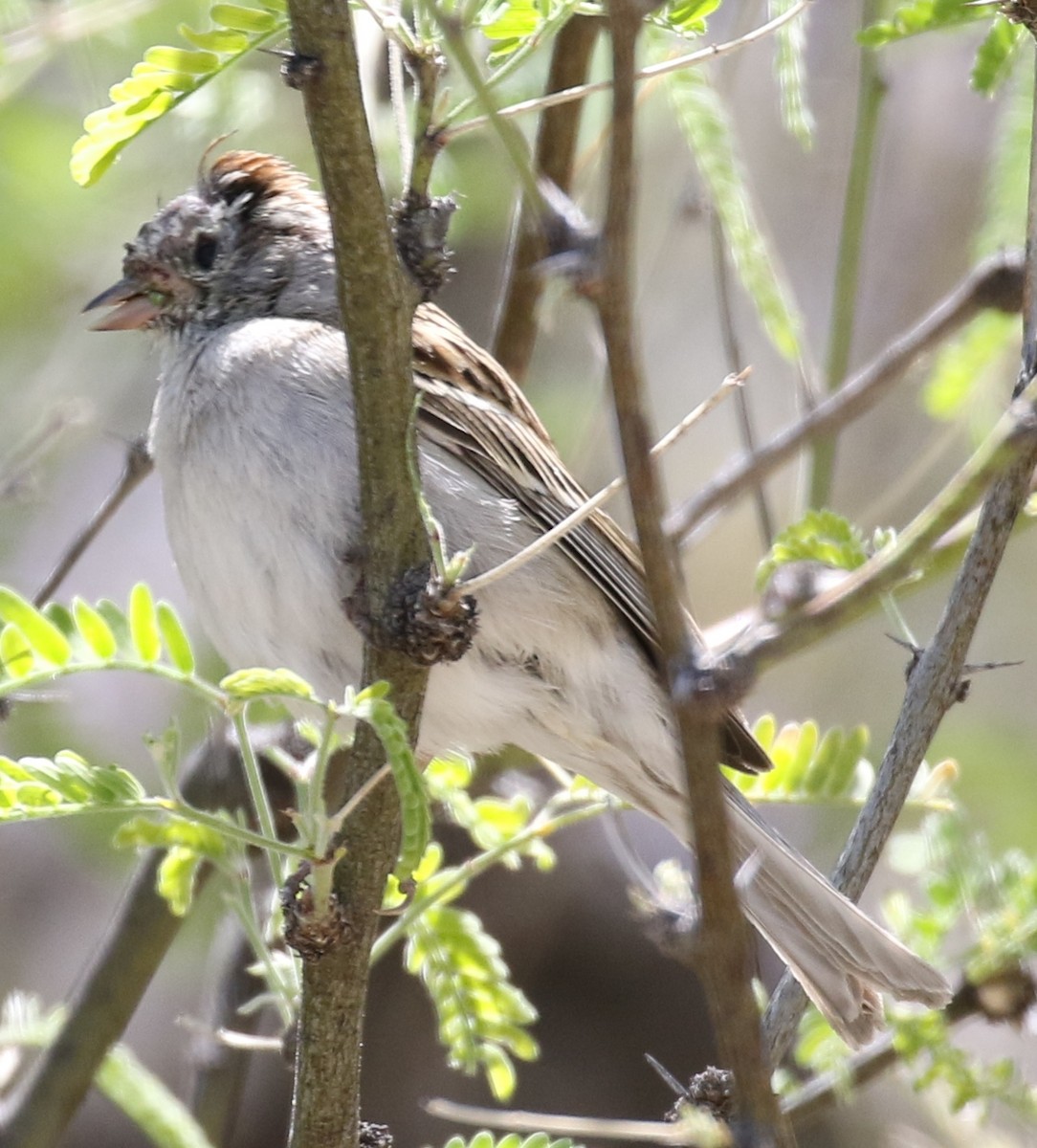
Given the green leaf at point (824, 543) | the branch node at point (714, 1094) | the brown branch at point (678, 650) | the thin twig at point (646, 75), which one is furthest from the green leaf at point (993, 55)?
the branch node at point (714, 1094)

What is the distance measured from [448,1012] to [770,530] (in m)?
0.92

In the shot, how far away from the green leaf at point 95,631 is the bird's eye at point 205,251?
1.16 meters

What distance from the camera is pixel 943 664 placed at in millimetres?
1595

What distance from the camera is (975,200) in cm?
555

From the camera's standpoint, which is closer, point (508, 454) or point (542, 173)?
point (508, 454)

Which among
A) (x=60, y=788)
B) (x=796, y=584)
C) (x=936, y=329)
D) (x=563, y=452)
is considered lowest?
(x=60, y=788)

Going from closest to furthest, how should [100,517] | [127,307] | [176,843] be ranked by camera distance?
[176,843] → [100,517] → [127,307]

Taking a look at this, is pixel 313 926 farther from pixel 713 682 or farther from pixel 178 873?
pixel 713 682

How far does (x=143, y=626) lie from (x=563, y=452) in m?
1.89

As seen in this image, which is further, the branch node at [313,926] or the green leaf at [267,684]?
the branch node at [313,926]

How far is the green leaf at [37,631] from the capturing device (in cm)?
153

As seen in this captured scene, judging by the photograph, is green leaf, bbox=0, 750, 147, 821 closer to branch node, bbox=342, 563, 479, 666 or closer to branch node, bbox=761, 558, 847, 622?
branch node, bbox=342, 563, 479, 666

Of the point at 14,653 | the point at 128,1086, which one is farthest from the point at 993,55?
the point at 128,1086

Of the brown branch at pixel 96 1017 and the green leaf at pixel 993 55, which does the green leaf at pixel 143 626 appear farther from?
the green leaf at pixel 993 55
